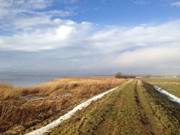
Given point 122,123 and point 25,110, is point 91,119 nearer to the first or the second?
point 122,123

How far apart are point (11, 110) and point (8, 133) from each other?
15.9ft

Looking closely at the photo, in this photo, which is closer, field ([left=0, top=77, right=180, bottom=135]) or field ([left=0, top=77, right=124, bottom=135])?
field ([left=0, top=77, right=180, bottom=135])

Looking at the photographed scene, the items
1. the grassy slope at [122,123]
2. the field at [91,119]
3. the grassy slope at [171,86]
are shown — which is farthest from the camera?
the grassy slope at [171,86]

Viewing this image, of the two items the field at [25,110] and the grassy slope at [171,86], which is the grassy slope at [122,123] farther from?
the grassy slope at [171,86]

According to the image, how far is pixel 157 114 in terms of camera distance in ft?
106

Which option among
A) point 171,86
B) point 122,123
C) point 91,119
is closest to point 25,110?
point 91,119

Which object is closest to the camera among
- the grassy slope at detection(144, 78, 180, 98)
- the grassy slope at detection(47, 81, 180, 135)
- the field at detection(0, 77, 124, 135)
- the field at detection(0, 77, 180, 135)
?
the grassy slope at detection(47, 81, 180, 135)

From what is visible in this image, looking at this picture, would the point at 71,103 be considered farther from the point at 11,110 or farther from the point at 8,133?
the point at 8,133

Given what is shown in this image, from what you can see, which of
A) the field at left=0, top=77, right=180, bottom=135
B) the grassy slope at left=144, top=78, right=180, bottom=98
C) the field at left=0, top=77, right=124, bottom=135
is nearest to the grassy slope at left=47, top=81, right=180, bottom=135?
the field at left=0, top=77, right=180, bottom=135

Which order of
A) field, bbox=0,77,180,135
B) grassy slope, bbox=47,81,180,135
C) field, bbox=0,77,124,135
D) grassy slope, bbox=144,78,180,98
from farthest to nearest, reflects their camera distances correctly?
grassy slope, bbox=144,78,180,98 < field, bbox=0,77,124,135 < field, bbox=0,77,180,135 < grassy slope, bbox=47,81,180,135

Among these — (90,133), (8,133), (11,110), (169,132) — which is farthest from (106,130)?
(11,110)

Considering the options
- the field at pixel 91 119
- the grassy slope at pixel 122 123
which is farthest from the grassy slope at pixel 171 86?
the grassy slope at pixel 122 123

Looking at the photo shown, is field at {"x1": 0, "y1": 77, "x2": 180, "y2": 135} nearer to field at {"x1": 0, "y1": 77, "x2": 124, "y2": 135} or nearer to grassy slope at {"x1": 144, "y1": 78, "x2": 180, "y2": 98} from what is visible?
field at {"x1": 0, "y1": 77, "x2": 124, "y2": 135}

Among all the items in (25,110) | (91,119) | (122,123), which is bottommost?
(122,123)
